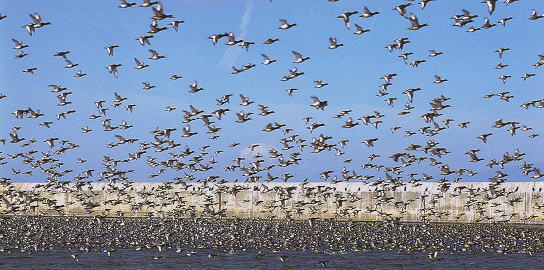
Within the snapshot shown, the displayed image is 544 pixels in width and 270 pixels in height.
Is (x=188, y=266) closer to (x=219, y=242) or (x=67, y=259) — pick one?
(x=67, y=259)

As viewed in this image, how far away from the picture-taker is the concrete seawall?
60.0 meters

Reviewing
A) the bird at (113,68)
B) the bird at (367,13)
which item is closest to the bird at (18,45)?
the bird at (113,68)

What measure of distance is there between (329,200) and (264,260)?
29341mm

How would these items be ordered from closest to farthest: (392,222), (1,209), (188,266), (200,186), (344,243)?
1. (188,266)
2. (344,243)
3. (392,222)
4. (200,186)
5. (1,209)

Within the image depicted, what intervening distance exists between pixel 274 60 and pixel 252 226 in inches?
631

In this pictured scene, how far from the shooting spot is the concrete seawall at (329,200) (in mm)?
60000

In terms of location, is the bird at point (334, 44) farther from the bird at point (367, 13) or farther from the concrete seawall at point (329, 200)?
the concrete seawall at point (329, 200)

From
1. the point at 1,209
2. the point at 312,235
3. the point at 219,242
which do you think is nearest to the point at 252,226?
the point at 312,235

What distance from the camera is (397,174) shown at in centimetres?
6100

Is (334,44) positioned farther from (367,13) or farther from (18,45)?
(18,45)

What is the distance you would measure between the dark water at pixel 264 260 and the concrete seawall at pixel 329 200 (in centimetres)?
1485

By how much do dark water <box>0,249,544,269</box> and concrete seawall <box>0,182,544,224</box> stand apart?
1485 cm

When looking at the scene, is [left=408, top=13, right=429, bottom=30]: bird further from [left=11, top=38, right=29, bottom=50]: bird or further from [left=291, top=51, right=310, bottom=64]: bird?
[left=11, top=38, right=29, bottom=50]: bird

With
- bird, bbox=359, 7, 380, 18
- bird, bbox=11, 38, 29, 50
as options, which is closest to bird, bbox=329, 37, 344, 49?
bird, bbox=359, 7, 380, 18
